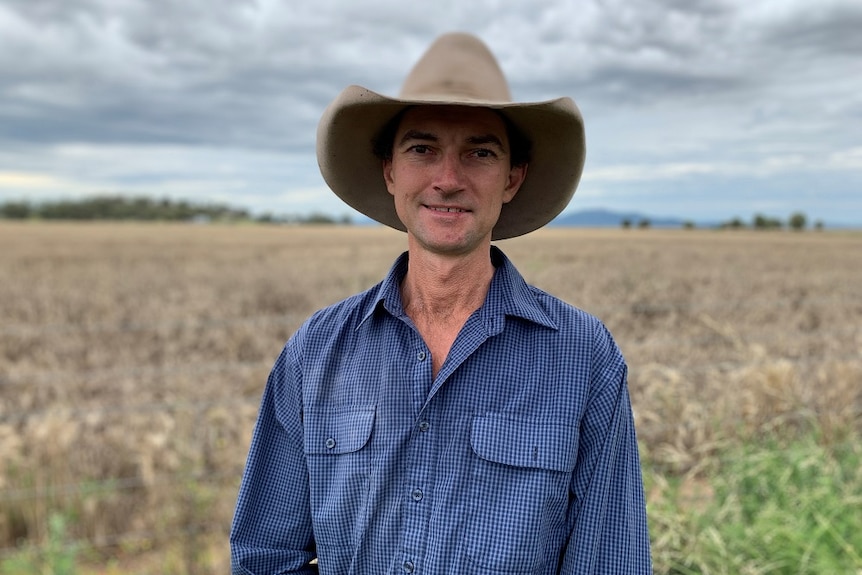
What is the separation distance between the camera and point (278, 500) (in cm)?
175

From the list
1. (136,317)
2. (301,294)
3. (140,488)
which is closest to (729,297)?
(301,294)

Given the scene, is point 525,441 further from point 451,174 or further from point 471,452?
point 451,174

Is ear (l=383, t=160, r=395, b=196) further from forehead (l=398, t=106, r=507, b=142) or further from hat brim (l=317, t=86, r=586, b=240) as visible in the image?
forehead (l=398, t=106, r=507, b=142)

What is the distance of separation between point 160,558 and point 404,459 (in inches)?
114

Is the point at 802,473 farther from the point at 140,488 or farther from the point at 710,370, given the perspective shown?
the point at 140,488

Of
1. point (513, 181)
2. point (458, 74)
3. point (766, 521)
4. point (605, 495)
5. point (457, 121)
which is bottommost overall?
point (766, 521)

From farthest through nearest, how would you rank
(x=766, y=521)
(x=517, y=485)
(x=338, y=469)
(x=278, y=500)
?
(x=766, y=521), (x=278, y=500), (x=338, y=469), (x=517, y=485)

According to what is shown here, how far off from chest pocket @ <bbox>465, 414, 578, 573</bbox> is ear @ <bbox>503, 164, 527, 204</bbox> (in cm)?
51

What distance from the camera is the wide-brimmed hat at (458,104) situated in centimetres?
162

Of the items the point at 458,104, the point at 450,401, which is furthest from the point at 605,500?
the point at 458,104

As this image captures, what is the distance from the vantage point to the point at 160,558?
3936 millimetres

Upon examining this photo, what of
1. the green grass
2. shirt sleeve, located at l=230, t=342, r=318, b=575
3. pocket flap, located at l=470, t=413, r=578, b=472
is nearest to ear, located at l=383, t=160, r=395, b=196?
shirt sleeve, located at l=230, t=342, r=318, b=575

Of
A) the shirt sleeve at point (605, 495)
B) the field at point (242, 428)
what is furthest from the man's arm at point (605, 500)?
the field at point (242, 428)

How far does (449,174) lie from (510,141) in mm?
241
